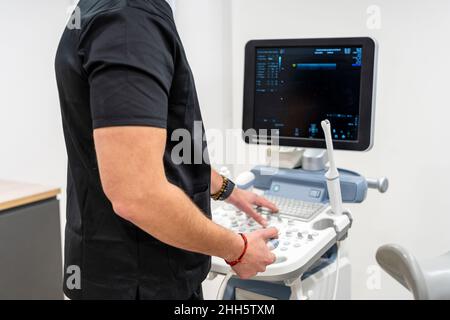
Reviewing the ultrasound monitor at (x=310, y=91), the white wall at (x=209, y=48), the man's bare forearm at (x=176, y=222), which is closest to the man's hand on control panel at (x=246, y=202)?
the ultrasound monitor at (x=310, y=91)

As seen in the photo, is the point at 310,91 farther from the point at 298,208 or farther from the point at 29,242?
the point at 29,242

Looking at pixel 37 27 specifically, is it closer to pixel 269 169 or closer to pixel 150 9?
pixel 269 169

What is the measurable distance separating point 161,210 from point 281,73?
0.83m

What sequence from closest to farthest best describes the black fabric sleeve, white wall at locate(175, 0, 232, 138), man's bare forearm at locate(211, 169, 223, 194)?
the black fabric sleeve → man's bare forearm at locate(211, 169, 223, 194) → white wall at locate(175, 0, 232, 138)

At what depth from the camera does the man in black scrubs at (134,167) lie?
757mm

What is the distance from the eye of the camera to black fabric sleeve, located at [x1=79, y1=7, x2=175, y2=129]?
0.75 metres

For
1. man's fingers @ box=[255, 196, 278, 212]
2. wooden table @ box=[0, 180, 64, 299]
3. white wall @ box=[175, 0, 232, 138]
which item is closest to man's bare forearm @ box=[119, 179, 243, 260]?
man's fingers @ box=[255, 196, 278, 212]

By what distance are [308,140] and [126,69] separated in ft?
2.76

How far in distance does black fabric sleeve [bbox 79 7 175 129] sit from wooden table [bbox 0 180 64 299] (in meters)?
1.19

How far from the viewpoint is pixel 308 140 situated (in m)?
1.47

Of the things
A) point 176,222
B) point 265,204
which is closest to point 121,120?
point 176,222

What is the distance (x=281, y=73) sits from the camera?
148 cm

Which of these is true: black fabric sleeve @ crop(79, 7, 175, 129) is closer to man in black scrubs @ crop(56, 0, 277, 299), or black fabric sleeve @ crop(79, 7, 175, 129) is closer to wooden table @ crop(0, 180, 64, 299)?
man in black scrubs @ crop(56, 0, 277, 299)

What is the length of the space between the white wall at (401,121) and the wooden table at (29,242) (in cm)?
133
